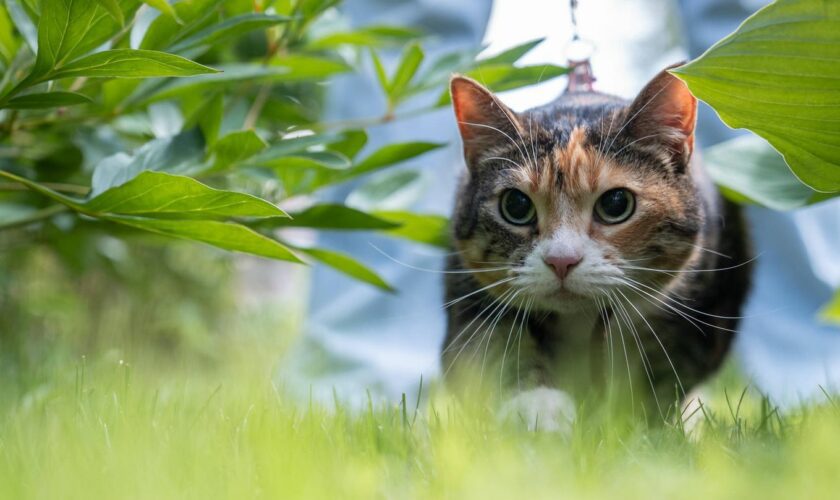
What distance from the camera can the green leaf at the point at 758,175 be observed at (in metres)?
1.30

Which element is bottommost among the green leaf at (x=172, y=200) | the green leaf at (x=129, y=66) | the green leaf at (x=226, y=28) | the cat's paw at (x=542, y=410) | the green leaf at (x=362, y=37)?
the cat's paw at (x=542, y=410)

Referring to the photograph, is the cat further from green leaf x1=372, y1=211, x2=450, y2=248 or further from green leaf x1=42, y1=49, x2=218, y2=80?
green leaf x1=42, y1=49, x2=218, y2=80

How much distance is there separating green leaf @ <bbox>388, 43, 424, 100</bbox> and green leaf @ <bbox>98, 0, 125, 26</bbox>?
597 mm

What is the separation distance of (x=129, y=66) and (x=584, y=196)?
0.74 metres


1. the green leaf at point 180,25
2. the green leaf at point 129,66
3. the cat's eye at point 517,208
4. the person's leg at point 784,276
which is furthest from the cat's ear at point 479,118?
the person's leg at point 784,276

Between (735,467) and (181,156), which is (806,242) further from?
(181,156)

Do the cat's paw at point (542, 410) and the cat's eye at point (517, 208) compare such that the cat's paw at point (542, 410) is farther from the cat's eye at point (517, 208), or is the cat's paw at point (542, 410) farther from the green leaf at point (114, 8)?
the green leaf at point (114, 8)

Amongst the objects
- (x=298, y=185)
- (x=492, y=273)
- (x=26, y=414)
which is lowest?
(x=26, y=414)

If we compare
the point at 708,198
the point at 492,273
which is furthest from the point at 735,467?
the point at 708,198

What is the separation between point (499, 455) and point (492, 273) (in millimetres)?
590

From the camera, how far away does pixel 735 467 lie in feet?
2.71

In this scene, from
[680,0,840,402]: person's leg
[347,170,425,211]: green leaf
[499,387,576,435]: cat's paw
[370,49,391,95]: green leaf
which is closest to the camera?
[499,387,576,435]: cat's paw

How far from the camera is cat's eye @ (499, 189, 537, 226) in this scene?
138cm

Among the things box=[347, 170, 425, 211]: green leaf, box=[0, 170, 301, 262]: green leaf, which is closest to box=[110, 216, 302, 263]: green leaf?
box=[0, 170, 301, 262]: green leaf
